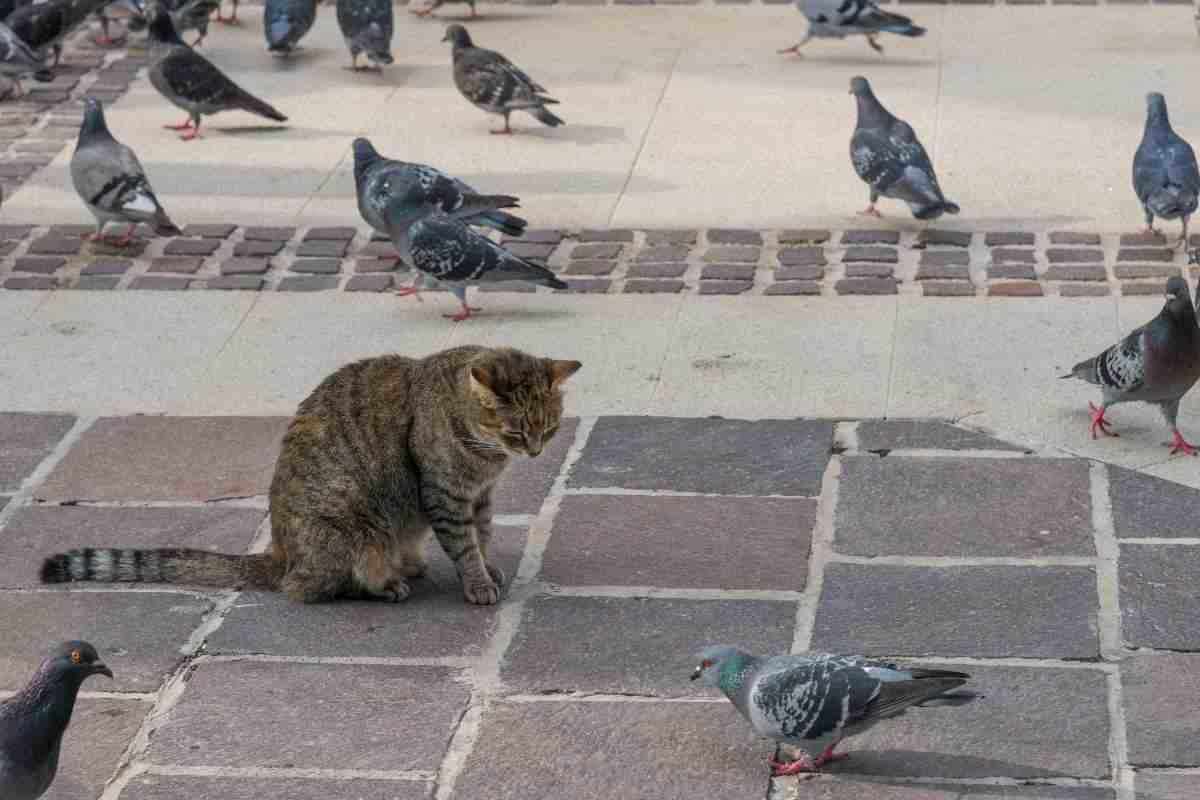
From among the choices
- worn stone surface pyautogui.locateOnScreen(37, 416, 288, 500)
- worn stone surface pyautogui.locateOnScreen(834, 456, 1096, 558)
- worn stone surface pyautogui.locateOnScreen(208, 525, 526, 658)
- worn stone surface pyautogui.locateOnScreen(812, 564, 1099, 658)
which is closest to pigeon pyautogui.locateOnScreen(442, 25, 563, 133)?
worn stone surface pyautogui.locateOnScreen(37, 416, 288, 500)

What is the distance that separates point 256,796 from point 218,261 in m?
5.15

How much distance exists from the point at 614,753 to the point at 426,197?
15.6 feet

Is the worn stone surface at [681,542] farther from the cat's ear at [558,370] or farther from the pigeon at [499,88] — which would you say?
the pigeon at [499,88]

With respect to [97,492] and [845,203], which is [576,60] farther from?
[97,492]

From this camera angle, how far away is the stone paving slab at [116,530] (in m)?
7.04

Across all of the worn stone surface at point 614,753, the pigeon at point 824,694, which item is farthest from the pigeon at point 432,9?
the pigeon at point 824,694

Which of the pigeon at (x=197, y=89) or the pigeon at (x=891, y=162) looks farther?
the pigeon at (x=197, y=89)

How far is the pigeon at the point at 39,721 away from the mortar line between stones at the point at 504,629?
39.3 inches

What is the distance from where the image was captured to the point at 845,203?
35.8 ft

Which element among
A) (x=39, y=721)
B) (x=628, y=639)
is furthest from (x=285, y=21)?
(x=39, y=721)

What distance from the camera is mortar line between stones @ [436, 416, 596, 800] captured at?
5.66 meters

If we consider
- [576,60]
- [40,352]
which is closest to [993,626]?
[40,352]

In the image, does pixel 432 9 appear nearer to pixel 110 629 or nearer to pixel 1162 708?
pixel 110 629

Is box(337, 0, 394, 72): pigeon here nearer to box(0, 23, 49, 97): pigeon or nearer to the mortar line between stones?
box(0, 23, 49, 97): pigeon
